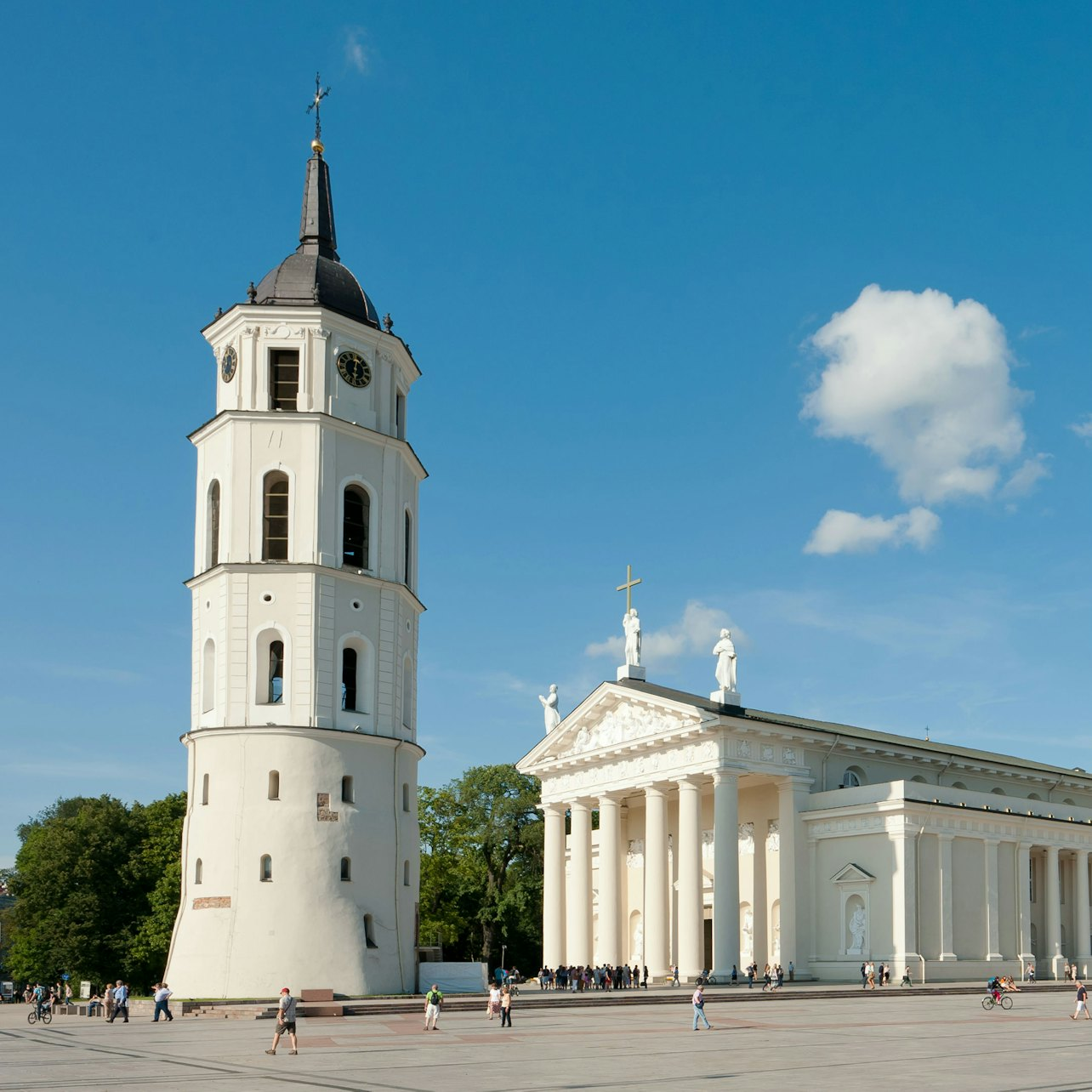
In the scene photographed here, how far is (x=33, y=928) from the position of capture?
7494 centimetres

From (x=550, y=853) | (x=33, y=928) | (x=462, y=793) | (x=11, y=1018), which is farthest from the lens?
(x=462, y=793)

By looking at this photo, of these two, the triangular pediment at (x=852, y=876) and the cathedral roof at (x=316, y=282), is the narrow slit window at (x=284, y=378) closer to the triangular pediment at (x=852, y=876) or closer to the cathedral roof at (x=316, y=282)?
the cathedral roof at (x=316, y=282)

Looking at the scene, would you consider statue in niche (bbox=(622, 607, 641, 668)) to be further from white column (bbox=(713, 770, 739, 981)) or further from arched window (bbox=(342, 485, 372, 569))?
arched window (bbox=(342, 485, 372, 569))

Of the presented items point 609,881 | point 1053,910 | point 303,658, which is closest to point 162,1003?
point 303,658

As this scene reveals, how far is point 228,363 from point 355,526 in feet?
22.4

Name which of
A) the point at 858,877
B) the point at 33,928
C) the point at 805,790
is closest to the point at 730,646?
the point at 805,790

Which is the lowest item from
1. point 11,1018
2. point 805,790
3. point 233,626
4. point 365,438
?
point 11,1018

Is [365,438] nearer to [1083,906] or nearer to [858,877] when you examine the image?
[858,877]

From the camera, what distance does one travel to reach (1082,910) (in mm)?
62812

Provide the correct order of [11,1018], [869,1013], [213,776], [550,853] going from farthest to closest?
[550,853] → [11,1018] → [213,776] → [869,1013]

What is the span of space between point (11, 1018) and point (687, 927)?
25622mm

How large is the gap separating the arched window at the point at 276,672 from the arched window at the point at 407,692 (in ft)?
13.2

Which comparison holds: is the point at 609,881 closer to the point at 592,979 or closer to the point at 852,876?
the point at 592,979

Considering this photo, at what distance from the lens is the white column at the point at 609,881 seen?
61.1m
